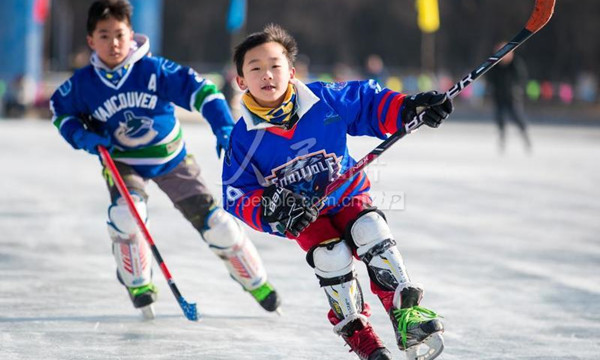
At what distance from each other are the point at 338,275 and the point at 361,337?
213 millimetres

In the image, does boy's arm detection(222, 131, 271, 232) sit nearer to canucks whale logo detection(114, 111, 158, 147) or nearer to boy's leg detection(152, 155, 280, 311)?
boy's leg detection(152, 155, 280, 311)

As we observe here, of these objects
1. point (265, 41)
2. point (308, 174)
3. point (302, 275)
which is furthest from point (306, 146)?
point (302, 275)

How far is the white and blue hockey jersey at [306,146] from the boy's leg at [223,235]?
0.96m

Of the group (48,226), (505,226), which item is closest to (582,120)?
(505,226)

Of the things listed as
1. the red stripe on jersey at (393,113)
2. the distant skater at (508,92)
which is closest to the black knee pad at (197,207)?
the red stripe on jersey at (393,113)

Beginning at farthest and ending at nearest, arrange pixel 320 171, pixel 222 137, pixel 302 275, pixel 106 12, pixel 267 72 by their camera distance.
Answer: pixel 302 275
pixel 106 12
pixel 222 137
pixel 320 171
pixel 267 72

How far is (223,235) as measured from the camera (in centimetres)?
435

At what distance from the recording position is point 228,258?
14.5ft

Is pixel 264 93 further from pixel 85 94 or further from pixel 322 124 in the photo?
pixel 85 94

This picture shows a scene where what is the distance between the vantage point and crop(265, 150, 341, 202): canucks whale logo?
3367mm

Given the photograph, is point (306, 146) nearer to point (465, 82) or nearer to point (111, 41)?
point (465, 82)

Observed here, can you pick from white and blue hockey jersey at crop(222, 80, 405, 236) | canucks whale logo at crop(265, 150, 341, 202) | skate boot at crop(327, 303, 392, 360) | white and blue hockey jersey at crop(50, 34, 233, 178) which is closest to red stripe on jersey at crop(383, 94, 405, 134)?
white and blue hockey jersey at crop(222, 80, 405, 236)

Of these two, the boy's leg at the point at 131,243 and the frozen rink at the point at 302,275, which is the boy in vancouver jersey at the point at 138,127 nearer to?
the boy's leg at the point at 131,243

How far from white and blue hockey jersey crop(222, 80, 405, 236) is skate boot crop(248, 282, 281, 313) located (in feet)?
3.20
